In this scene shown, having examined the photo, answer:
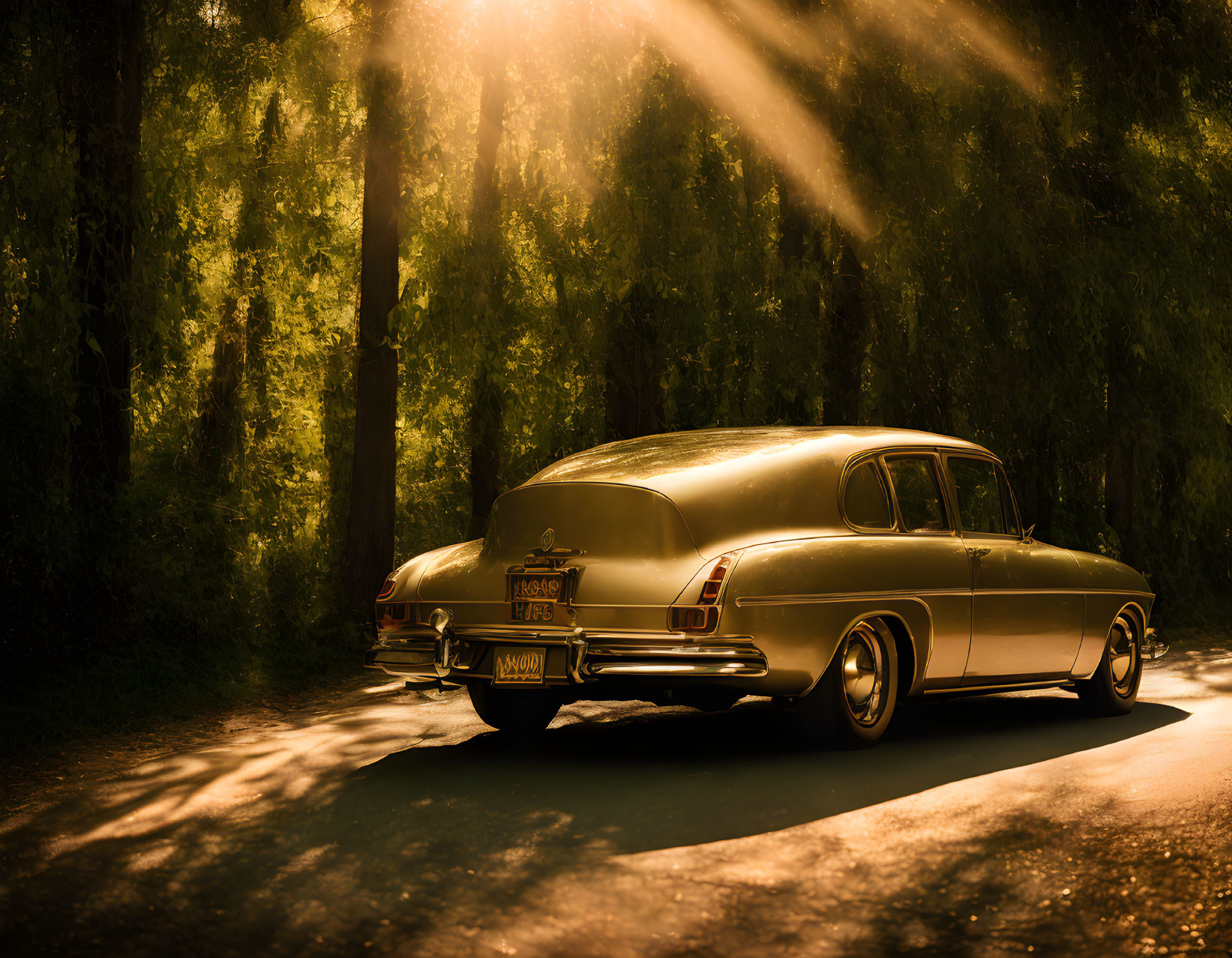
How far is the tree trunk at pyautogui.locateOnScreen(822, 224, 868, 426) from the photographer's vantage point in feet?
53.0

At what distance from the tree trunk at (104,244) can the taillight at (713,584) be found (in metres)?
5.86

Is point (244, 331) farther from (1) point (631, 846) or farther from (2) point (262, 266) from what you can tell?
(1) point (631, 846)

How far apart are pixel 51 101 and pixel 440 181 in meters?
4.44

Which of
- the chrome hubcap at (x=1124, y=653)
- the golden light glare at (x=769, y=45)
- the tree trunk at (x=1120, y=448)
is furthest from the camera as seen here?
the tree trunk at (x=1120, y=448)

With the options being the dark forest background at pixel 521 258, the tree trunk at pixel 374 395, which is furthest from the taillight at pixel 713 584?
the tree trunk at pixel 374 395

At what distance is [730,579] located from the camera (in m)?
7.27

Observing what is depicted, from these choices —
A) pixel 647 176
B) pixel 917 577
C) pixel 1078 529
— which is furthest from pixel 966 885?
pixel 1078 529

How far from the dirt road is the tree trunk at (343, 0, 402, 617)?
5.07 m

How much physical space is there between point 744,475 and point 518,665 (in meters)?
1.58

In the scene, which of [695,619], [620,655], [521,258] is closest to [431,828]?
[620,655]

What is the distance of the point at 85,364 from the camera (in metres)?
11.5

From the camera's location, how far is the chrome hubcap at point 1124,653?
9953mm

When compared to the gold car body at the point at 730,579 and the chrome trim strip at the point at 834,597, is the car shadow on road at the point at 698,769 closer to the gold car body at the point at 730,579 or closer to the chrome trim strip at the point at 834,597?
the gold car body at the point at 730,579

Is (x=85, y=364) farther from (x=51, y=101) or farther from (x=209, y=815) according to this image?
(x=209, y=815)
